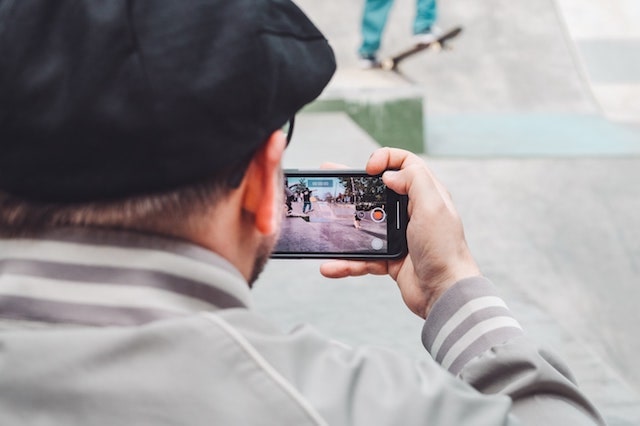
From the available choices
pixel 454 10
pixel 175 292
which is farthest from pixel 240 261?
pixel 454 10

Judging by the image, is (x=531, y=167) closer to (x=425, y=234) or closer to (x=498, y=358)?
(x=425, y=234)

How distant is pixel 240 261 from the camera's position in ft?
2.63

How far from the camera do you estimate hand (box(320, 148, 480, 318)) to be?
111 cm

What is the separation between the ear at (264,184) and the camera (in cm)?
76

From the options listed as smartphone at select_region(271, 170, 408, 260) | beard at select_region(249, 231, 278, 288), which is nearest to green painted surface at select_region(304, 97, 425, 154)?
smartphone at select_region(271, 170, 408, 260)

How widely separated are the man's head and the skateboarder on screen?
6.02m

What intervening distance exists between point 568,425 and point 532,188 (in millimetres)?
4028

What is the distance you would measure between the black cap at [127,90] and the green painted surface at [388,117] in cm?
510

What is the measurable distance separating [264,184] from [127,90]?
0.17m

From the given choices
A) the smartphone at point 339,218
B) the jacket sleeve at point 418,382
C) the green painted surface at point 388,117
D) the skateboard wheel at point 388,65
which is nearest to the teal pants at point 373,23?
the skateboard wheel at point 388,65

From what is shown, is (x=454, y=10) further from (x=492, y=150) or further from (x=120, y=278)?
(x=120, y=278)

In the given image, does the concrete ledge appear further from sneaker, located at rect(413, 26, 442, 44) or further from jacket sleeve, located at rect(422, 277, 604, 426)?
jacket sleeve, located at rect(422, 277, 604, 426)

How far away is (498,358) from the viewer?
87cm

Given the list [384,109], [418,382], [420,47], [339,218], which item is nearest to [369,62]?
[420,47]
